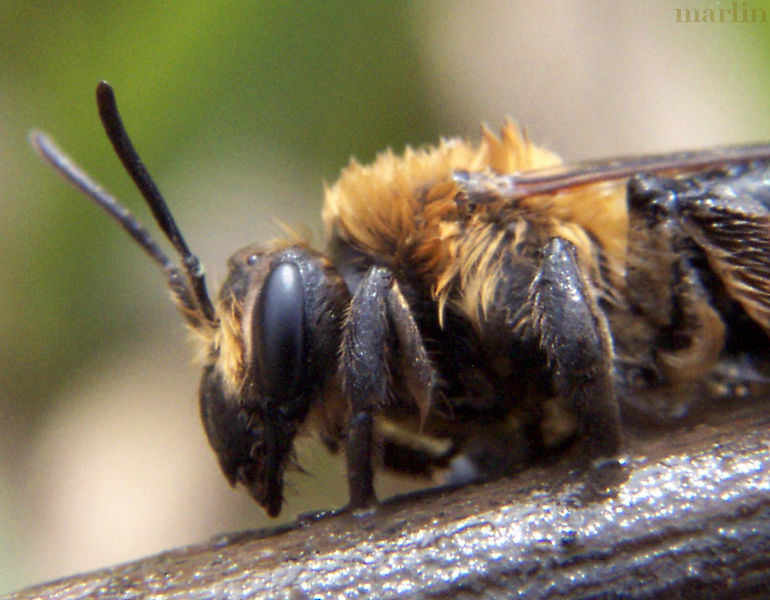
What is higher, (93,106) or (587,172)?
(93,106)

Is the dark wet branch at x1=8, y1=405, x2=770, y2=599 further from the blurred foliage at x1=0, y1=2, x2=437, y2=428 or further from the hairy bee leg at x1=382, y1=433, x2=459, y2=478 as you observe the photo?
the blurred foliage at x1=0, y1=2, x2=437, y2=428

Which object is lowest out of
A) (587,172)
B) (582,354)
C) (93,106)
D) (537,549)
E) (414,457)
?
(414,457)

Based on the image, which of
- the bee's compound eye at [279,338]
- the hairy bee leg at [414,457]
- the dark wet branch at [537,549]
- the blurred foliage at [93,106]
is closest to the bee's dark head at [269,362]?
the bee's compound eye at [279,338]

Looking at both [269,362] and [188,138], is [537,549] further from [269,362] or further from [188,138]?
[188,138]

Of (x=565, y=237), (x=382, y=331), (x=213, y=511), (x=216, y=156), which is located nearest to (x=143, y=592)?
(x=382, y=331)

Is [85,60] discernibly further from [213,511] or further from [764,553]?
[764,553]

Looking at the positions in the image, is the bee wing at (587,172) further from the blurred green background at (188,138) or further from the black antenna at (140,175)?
the blurred green background at (188,138)

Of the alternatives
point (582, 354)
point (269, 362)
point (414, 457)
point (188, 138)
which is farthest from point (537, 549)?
point (188, 138)

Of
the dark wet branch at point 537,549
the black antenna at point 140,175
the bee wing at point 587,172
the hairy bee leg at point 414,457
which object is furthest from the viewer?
the hairy bee leg at point 414,457
